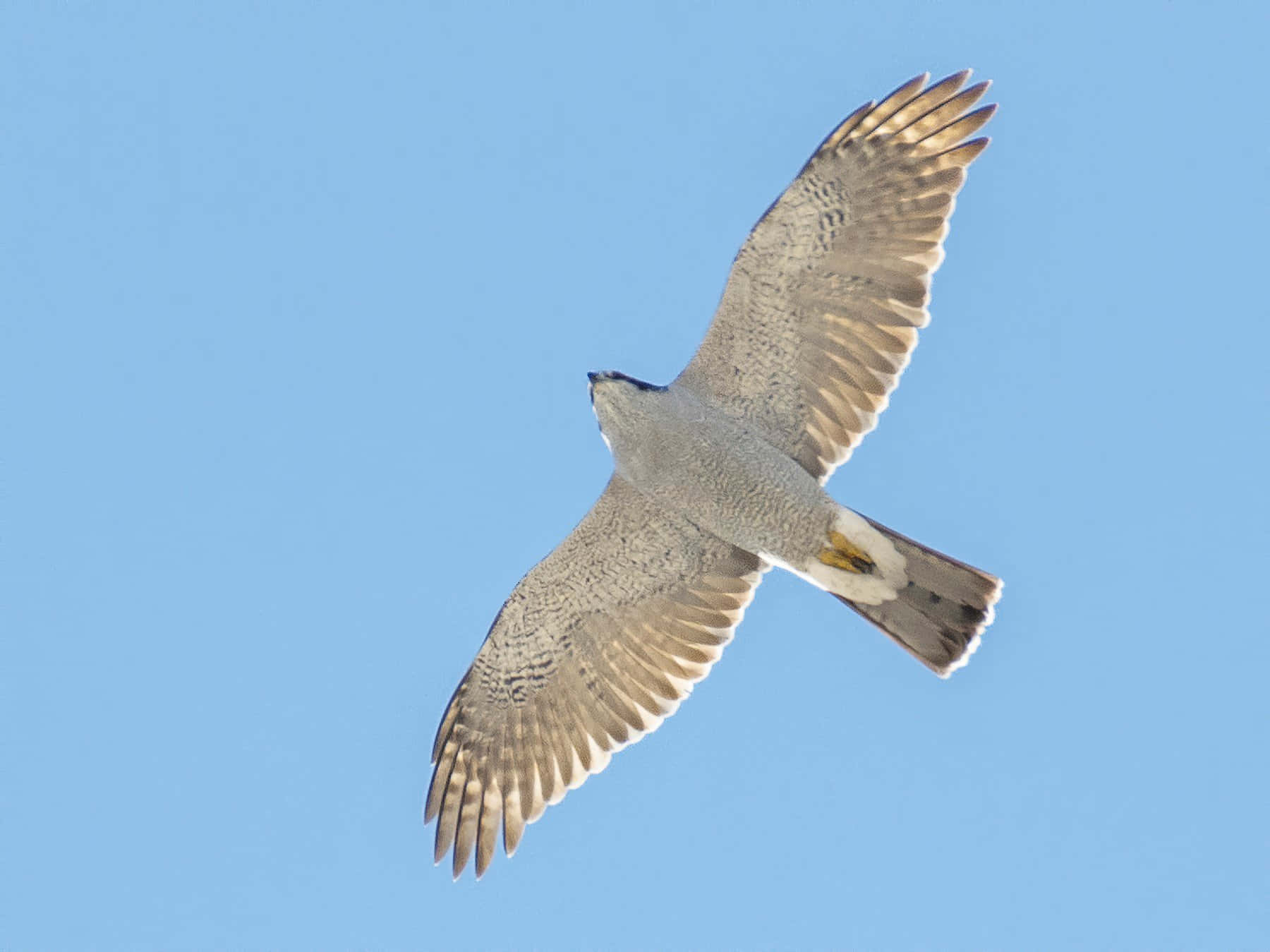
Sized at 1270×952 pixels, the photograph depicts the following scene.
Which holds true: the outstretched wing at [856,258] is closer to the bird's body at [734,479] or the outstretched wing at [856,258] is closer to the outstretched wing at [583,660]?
the bird's body at [734,479]

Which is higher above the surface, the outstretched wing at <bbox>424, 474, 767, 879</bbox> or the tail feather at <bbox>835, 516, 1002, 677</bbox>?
the outstretched wing at <bbox>424, 474, 767, 879</bbox>

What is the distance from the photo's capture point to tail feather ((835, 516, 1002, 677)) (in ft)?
35.4

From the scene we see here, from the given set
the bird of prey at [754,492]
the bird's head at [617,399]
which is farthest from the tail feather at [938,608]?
the bird's head at [617,399]

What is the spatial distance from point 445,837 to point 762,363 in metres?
4.79

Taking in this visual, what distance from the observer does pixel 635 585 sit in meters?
11.6

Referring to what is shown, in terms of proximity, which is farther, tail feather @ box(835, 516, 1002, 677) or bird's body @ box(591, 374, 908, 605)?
bird's body @ box(591, 374, 908, 605)

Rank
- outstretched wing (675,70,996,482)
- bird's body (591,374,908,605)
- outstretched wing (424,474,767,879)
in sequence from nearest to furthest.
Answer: outstretched wing (675,70,996,482)
bird's body (591,374,908,605)
outstretched wing (424,474,767,879)

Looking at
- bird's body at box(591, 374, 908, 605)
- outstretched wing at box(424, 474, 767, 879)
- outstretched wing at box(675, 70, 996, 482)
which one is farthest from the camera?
outstretched wing at box(424, 474, 767, 879)

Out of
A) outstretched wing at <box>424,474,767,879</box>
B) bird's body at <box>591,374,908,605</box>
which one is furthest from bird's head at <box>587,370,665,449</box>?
outstretched wing at <box>424,474,767,879</box>

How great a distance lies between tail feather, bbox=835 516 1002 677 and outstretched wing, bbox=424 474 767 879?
1.24 m

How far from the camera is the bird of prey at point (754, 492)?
35.4 ft

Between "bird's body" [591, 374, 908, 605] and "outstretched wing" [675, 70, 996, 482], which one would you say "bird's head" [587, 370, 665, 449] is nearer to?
"bird's body" [591, 374, 908, 605]

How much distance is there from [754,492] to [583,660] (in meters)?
2.13

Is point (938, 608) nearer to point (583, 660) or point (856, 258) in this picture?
point (856, 258)
